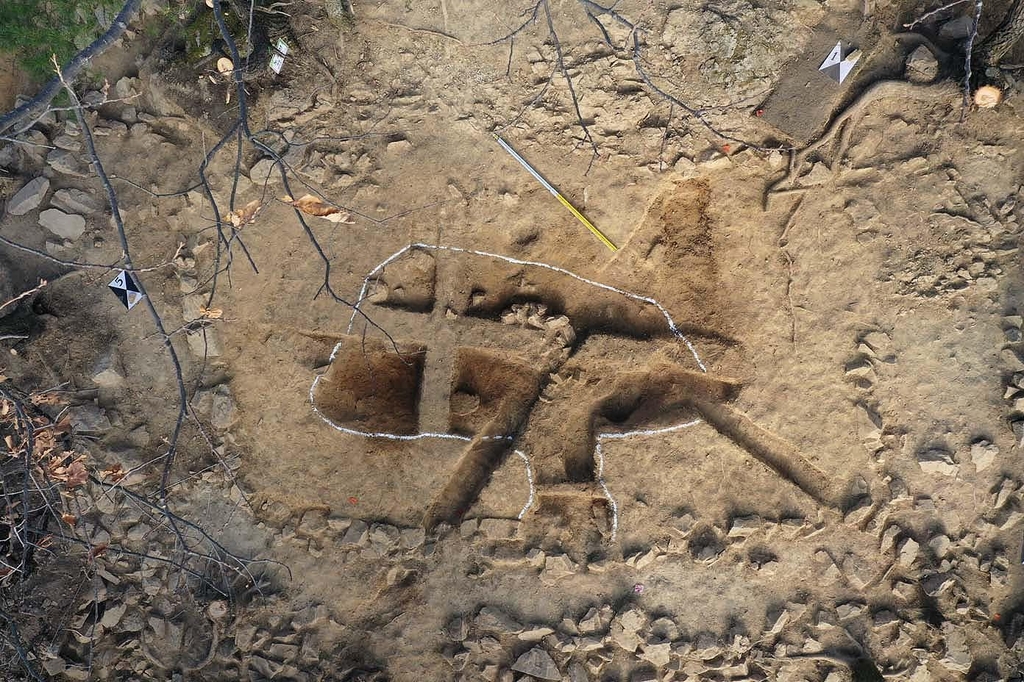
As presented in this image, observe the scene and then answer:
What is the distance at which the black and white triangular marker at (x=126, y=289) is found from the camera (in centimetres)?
649

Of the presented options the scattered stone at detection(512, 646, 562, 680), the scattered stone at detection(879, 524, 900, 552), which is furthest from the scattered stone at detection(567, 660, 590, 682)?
the scattered stone at detection(879, 524, 900, 552)

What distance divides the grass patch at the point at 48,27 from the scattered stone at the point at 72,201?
121 cm

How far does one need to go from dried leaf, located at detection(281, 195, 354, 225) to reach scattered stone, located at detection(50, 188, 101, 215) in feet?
6.28

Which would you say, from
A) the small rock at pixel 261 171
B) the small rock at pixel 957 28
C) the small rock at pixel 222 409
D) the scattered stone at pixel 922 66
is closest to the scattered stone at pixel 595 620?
the small rock at pixel 222 409

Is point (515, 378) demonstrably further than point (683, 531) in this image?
Yes

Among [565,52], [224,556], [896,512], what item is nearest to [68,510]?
[224,556]

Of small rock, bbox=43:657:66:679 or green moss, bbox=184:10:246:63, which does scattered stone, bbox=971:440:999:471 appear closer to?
green moss, bbox=184:10:246:63

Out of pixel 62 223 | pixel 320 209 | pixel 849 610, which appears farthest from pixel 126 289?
pixel 849 610

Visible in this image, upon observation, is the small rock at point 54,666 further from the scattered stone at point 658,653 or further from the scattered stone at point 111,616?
the scattered stone at point 658,653

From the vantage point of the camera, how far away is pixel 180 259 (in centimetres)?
657

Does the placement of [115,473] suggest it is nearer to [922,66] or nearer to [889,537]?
[889,537]

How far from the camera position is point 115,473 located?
6426 mm

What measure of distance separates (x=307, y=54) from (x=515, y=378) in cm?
376

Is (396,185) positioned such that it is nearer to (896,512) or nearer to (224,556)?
(224,556)
